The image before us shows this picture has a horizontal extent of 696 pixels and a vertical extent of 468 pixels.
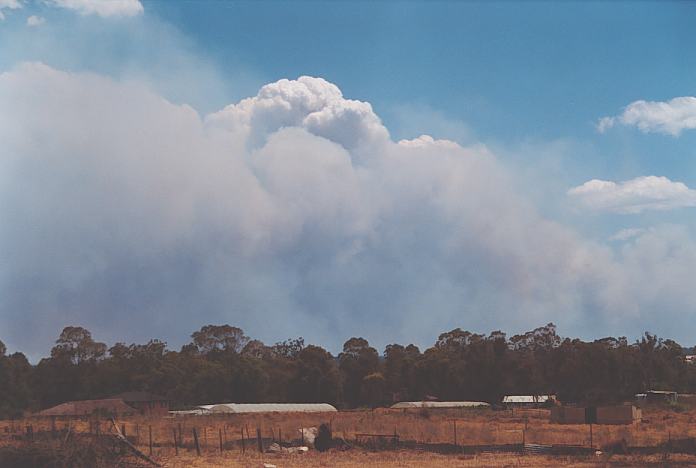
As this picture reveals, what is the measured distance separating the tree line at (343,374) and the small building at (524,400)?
172 cm

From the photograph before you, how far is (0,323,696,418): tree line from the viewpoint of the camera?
4124 inches

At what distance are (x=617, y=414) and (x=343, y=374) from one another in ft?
201

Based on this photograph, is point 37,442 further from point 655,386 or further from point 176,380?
point 655,386

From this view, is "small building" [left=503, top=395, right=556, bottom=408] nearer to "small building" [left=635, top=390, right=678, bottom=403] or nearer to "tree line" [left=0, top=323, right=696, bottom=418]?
"tree line" [left=0, top=323, right=696, bottom=418]

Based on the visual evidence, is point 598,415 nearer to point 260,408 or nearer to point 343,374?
point 260,408

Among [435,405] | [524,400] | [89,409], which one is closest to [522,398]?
[524,400]

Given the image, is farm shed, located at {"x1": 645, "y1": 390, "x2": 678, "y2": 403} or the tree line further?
the tree line

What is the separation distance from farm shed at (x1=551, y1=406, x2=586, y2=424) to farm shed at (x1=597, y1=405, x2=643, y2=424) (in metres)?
1.33

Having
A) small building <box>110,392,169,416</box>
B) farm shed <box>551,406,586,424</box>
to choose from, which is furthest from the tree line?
farm shed <box>551,406,586,424</box>

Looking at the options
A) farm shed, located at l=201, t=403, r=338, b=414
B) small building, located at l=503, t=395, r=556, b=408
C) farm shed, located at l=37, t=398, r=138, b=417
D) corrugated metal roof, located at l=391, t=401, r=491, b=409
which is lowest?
small building, located at l=503, t=395, r=556, b=408

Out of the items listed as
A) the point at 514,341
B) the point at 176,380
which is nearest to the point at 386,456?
the point at 176,380

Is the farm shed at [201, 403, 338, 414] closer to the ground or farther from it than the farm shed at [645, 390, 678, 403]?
farther from it

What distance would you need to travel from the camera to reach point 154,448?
37.8m

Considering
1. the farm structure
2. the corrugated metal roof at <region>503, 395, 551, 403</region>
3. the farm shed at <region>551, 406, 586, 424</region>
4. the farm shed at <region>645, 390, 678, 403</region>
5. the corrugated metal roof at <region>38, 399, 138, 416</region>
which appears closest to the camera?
the farm structure
